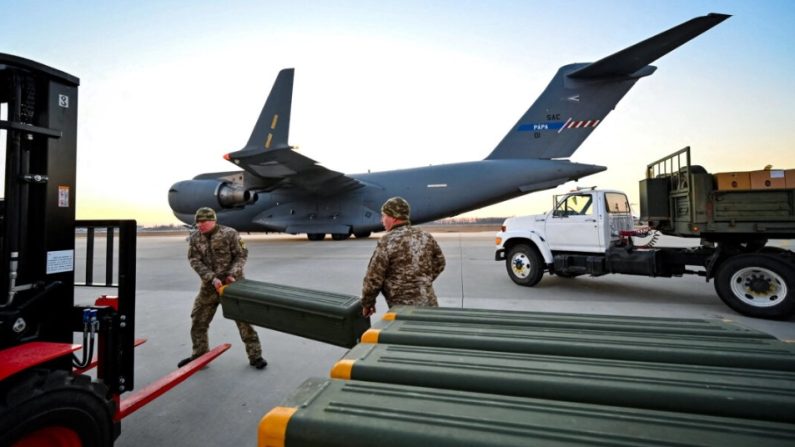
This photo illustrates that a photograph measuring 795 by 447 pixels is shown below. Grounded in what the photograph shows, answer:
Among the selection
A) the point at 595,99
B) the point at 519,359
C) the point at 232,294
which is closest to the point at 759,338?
the point at 519,359

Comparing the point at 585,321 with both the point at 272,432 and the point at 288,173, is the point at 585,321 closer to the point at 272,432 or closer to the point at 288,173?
the point at 272,432

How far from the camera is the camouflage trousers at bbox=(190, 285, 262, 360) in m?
3.29

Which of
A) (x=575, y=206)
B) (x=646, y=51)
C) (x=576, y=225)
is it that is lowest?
(x=576, y=225)

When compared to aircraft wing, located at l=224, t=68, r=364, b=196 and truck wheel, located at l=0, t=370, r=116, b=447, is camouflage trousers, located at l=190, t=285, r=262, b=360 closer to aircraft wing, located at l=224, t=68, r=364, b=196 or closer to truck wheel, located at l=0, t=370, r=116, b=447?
truck wheel, located at l=0, t=370, r=116, b=447

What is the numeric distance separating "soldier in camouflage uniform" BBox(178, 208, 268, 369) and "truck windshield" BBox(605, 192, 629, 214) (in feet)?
21.3

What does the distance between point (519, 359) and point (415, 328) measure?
1.74 feet

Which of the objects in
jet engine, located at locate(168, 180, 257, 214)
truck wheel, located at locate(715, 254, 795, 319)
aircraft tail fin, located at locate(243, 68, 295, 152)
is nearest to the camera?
truck wheel, located at locate(715, 254, 795, 319)

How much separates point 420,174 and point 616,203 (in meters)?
10.7

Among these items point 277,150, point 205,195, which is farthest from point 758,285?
point 205,195

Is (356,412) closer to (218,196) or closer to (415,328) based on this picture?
(415,328)

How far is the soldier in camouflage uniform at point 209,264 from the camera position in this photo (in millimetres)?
3422

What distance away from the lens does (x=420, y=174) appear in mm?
17031

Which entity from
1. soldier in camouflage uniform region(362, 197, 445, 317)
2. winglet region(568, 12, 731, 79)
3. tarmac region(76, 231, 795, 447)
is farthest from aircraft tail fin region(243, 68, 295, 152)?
soldier in camouflage uniform region(362, 197, 445, 317)

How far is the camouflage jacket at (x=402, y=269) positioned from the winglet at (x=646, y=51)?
9351mm
